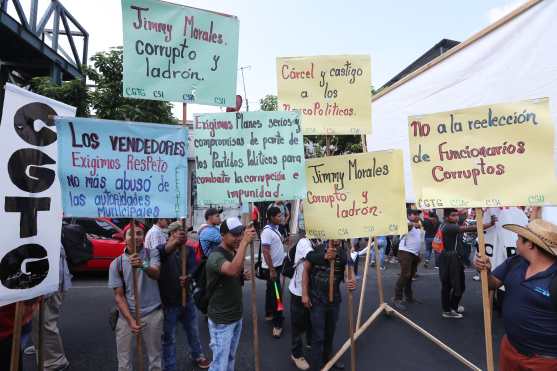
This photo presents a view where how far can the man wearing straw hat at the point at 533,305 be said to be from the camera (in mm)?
2625

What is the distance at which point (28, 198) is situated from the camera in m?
2.71

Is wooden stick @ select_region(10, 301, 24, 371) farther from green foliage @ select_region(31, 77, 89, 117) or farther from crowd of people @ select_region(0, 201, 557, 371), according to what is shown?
green foliage @ select_region(31, 77, 89, 117)

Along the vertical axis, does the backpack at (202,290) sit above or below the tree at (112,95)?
below

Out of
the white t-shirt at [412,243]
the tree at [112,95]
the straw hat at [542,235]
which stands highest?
the tree at [112,95]

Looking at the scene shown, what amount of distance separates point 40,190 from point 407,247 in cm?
620

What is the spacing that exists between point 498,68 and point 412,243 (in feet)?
13.6

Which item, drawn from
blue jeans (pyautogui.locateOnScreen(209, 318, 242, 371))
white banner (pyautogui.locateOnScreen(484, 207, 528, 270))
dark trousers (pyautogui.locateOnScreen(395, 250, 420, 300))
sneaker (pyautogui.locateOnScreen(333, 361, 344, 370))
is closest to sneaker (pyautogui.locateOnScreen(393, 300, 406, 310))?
dark trousers (pyautogui.locateOnScreen(395, 250, 420, 300))

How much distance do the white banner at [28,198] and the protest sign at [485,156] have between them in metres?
3.00

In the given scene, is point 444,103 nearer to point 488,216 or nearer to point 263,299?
point 488,216

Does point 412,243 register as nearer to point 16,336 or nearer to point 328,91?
point 328,91

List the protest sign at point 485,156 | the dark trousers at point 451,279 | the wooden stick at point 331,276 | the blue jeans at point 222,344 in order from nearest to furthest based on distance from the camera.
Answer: the protest sign at point 485,156 < the blue jeans at point 222,344 < the wooden stick at point 331,276 < the dark trousers at point 451,279

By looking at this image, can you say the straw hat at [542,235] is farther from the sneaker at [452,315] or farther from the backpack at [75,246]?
the backpack at [75,246]

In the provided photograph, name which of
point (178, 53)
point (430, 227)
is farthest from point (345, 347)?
point (430, 227)

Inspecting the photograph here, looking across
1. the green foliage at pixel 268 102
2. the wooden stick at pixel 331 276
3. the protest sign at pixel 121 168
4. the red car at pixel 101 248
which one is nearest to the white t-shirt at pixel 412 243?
the wooden stick at pixel 331 276
